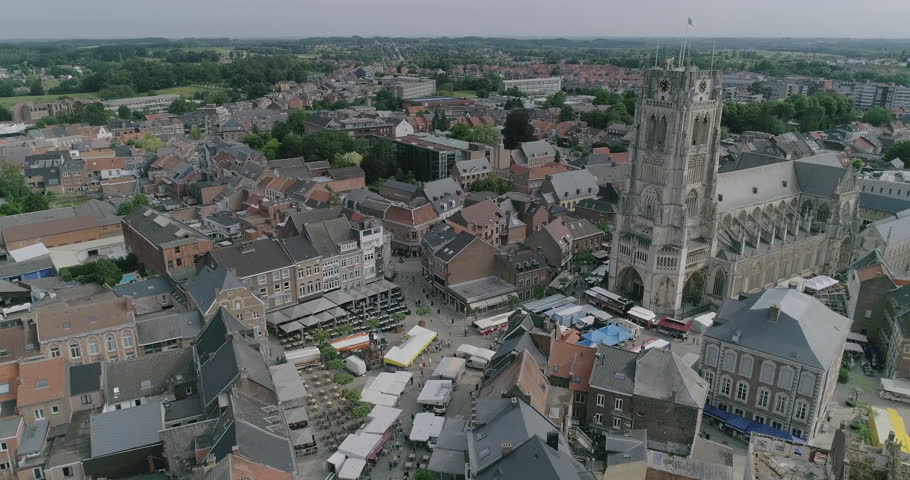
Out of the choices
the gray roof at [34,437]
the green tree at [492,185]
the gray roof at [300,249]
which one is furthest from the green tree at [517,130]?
the gray roof at [34,437]

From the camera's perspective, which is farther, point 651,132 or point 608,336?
point 651,132

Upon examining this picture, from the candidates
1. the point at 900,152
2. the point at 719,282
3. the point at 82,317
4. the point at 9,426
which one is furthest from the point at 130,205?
the point at 900,152

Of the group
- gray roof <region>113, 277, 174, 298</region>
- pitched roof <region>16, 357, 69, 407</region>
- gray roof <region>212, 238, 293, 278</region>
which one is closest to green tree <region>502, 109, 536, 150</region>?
gray roof <region>212, 238, 293, 278</region>

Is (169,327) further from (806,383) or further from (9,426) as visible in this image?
(806,383)

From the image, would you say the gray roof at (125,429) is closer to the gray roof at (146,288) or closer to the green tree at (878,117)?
the gray roof at (146,288)

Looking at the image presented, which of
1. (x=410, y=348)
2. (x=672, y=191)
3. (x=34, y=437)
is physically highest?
(x=672, y=191)

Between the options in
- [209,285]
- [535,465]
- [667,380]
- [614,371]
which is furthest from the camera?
[209,285]
